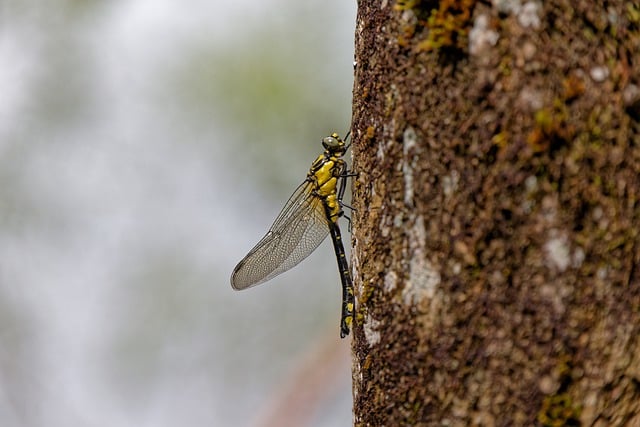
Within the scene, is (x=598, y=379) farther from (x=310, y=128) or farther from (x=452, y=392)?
(x=310, y=128)

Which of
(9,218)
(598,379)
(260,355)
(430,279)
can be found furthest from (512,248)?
(9,218)

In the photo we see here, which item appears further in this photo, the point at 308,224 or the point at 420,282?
the point at 308,224

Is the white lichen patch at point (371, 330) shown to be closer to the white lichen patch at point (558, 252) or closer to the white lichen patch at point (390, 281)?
the white lichen patch at point (390, 281)

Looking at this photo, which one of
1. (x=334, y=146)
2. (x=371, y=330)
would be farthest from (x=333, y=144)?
(x=371, y=330)

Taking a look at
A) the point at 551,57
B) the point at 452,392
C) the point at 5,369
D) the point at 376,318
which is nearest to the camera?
the point at 551,57

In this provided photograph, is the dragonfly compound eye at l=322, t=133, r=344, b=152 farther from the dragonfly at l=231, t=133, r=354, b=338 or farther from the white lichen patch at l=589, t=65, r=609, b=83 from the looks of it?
the white lichen patch at l=589, t=65, r=609, b=83

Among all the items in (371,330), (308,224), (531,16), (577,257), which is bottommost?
(577,257)

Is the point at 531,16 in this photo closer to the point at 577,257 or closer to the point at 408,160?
the point at 408,160
